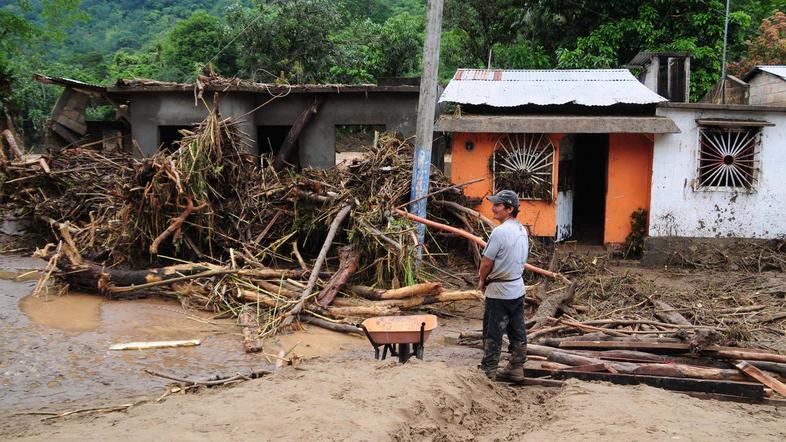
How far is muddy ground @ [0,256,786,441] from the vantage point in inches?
179

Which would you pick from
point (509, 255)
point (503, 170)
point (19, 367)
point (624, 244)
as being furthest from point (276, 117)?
point (509, 255)

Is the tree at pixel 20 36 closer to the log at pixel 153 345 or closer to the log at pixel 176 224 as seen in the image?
the log at pixel 176 224

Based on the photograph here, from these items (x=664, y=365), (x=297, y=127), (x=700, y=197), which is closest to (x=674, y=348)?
(x=664, y=365)

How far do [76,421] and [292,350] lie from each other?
3.02 meters

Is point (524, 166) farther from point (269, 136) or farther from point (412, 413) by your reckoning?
point (412, 413)

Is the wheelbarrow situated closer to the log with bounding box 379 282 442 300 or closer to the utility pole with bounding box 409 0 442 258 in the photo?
the log with bounding box 379 282 442 300

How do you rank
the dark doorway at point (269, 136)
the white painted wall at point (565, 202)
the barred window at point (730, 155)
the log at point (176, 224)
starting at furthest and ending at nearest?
the dark doorway at point (269, 136), the white painted wall at point (565, 202), the barred window at point (730, 155), the log at point (176, 224)

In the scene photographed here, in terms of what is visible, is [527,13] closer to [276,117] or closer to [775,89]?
[775,89]

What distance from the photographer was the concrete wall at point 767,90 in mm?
15141

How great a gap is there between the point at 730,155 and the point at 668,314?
5.42 metres

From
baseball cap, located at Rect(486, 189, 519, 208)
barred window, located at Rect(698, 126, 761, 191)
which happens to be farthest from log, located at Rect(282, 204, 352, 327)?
barred window, located at Rect(698, 126, 761, 191)

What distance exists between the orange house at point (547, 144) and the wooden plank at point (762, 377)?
21.8 feet

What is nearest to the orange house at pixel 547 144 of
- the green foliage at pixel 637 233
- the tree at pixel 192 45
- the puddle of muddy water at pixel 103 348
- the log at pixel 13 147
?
the green foliage at pixel 637 233

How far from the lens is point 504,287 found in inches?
248
